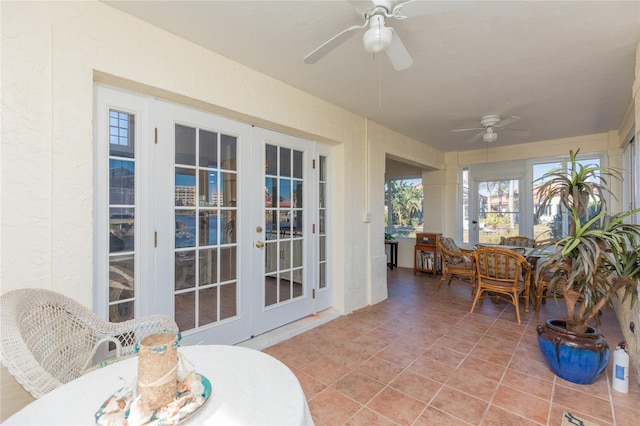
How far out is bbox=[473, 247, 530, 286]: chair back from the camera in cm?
334

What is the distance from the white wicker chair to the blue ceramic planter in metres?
2.66

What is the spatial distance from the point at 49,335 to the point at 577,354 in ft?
10.5

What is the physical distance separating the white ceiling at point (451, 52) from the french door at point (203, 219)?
0.65 metres

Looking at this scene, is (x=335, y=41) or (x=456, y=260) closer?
(x=335, y=41)

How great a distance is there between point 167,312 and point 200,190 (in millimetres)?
985

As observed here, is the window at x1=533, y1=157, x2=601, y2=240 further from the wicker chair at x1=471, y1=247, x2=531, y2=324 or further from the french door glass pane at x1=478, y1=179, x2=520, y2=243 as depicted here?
the wicker chair at x1=471, y1=247, x2=531, y2=324

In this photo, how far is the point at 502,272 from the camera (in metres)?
3.49

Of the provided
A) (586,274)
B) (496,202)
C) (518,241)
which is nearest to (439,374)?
(586,274)

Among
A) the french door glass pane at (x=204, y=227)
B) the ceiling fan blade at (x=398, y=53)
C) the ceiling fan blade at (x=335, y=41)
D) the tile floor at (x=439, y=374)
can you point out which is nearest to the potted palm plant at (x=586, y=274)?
the tile floor at (x=439, y=374)

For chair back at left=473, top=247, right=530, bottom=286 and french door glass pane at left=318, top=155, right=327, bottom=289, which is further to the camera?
french door glass pane at left=318, top=155, right=327, bottom=289

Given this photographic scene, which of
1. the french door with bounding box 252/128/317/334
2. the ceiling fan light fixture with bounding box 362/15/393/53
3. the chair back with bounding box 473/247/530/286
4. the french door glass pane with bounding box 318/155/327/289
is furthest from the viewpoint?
the french door glass pane with bounding box 318/155/327/289

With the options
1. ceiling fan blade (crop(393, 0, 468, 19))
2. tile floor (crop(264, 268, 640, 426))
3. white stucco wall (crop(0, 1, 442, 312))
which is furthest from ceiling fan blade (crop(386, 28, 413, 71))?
tile floor (crop(264, 268, 640, 426))

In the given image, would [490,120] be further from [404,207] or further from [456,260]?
[404,207]

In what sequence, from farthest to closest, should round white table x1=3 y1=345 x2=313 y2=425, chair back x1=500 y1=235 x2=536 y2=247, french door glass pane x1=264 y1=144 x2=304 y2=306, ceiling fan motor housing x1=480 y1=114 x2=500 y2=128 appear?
chair back x1=500 y1=235 x2=536 y2=247
ceiling fan motor housing x1=480 y1=114 x2=500 y2=128
french door glass pane x1=264 y1=144 x2=304 y2=306
round white table x1=3 y1=345 x2=313 y2=425
